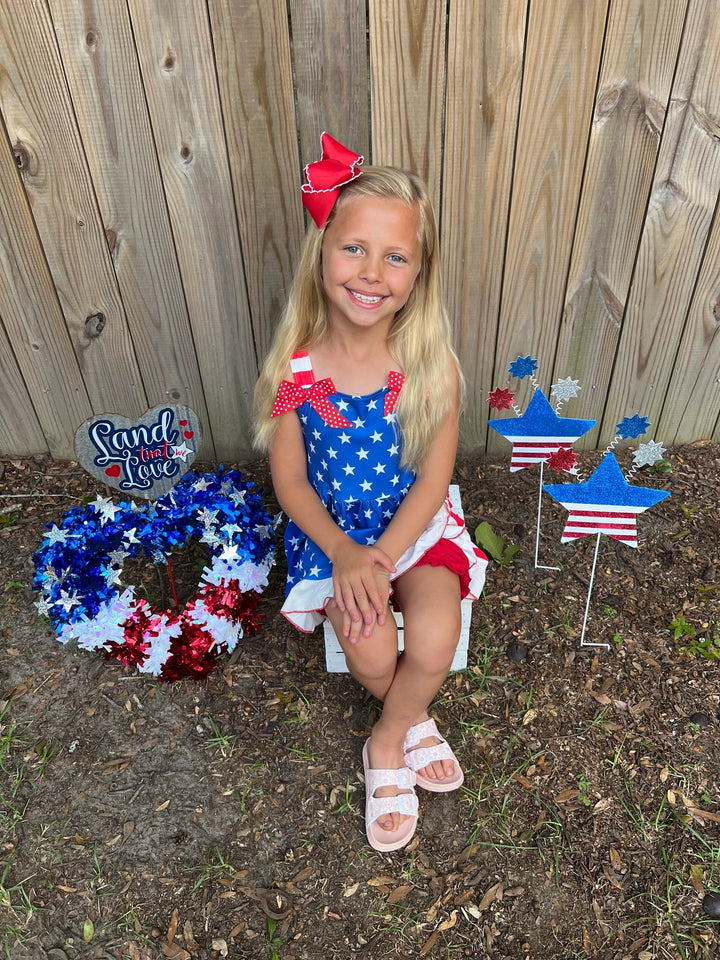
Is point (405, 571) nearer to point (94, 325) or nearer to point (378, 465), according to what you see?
point (378, 465)

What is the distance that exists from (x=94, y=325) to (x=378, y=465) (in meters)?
1.16

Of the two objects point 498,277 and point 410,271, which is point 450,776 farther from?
point 498,277

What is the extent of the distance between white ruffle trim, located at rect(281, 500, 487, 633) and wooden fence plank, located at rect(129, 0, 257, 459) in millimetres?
923

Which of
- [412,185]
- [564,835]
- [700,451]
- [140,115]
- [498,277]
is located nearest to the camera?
[412,185]

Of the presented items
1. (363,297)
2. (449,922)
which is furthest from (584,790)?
(363,297)

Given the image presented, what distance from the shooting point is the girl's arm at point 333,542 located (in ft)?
5.61

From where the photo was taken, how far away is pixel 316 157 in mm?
2102

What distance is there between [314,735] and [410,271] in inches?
50.2

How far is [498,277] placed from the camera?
7.63 ft

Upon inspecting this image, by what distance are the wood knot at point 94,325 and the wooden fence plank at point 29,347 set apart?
0.08 meters

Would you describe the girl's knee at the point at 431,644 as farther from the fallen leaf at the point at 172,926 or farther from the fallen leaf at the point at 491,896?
the fallen leaf at the point at 172,926

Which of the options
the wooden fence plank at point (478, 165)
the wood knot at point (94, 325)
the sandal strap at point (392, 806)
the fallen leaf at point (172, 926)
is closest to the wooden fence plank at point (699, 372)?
the wooden fence plank at point (478, 165)

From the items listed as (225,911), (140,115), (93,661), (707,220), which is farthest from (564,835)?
(140,115)

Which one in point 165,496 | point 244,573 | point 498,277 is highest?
point 498,277
